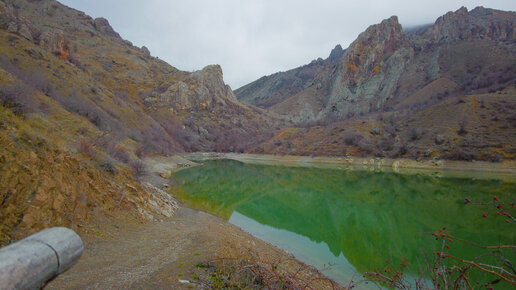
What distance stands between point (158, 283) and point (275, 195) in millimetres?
21873

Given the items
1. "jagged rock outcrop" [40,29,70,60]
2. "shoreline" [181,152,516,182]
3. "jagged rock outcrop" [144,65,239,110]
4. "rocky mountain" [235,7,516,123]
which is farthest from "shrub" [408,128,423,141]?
"jagged rock outcrop" [144,65,239,110]

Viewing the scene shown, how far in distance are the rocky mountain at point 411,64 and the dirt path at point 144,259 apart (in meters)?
88.3

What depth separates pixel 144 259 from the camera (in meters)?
6.09

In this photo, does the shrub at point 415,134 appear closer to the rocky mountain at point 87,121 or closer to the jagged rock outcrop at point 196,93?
the rocky mountain at point 87,121

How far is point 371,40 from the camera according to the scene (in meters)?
108

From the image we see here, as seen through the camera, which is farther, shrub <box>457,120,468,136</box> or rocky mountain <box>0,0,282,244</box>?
shrub <box>457,120,468,136</box>

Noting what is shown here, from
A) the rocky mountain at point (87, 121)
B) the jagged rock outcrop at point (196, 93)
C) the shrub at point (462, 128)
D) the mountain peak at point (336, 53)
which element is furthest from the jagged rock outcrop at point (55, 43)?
the mountain peak at point (336, 53)

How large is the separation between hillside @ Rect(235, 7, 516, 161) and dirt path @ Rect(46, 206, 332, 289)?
140 ft

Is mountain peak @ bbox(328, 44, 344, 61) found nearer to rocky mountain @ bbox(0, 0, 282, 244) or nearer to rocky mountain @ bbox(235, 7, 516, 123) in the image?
rocky mountain @ bbox(235, 7, 516, 123)

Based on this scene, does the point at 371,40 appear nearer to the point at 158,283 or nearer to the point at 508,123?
the point at 508,123

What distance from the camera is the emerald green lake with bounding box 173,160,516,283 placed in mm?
11828

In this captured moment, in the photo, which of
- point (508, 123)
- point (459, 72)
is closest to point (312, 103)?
point (459, 72)

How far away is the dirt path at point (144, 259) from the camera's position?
4750mm

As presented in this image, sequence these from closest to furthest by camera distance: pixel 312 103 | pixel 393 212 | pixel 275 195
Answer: pixel 393 212
pixel 275 195
pixel 312 103
